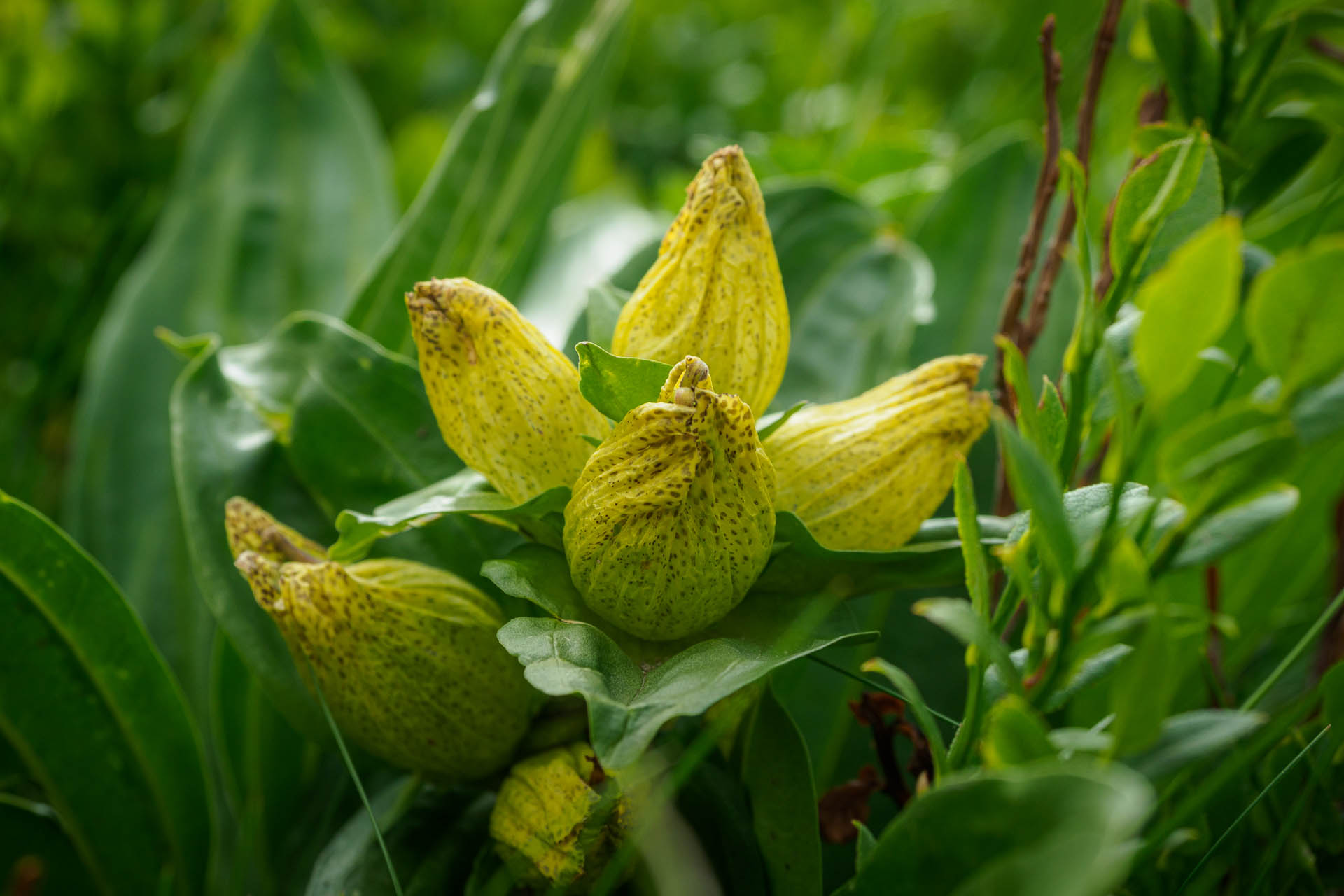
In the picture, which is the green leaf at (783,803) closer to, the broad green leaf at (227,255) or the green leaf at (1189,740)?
the green leaf at (1189,740)

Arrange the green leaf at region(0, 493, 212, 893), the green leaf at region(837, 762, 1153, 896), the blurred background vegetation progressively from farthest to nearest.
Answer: the blurred background vegetation < the green leaf at region(0, 493, 212, 893) < the green leaf at region(837, 762, 1153, 896)

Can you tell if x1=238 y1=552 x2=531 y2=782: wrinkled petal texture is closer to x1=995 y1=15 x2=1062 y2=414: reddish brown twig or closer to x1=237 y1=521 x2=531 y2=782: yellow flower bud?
x1=237 y1=521 x2=531 y2=782: yellow flower bud

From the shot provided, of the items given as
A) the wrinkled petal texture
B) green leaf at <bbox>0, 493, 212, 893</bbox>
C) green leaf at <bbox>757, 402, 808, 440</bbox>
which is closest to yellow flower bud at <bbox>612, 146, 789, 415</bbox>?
green leaf at <bbox>757, 402, 808, 440</bbox>

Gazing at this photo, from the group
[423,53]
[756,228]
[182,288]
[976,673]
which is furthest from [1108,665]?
[423,53]

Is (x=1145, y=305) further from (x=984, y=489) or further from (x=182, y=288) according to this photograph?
(x=182, y=288)

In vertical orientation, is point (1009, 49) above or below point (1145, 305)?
above

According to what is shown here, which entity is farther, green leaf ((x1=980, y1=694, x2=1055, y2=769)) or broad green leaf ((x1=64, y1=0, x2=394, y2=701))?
broad green leaf ((x1=64, y1=0, x2=394, y2=701))

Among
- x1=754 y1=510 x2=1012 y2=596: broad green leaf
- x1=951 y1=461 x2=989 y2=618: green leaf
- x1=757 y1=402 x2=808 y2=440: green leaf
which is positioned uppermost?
x1=757 y1=402 x2=808 y2=440: green leaf
